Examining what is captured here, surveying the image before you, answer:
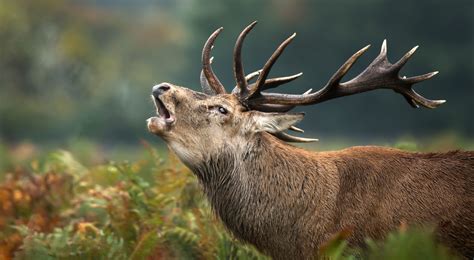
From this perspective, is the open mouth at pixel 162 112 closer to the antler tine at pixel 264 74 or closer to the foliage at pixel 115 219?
the antler tine at pixel 264 74

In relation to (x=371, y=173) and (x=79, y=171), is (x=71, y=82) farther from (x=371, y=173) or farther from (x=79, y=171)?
(x=371, y=173)

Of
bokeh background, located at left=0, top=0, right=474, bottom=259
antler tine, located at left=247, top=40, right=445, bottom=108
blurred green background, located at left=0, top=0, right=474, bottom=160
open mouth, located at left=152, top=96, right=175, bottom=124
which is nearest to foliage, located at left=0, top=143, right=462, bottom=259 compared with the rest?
open mouth, located at left=152, top=96, right=175, bottom=124

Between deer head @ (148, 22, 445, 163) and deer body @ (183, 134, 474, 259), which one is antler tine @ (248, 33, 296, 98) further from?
deer body @ (183, 134, 474, 259)

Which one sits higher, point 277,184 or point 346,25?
point 346,25

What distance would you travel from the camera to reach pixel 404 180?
6.55m

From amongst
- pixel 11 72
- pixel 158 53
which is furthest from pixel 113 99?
pixel 158 53

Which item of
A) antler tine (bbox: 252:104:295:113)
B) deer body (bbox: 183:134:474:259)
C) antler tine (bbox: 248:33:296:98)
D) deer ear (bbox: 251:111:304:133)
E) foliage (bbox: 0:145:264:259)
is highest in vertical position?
antler tine (bbox: 248:33:296:98)

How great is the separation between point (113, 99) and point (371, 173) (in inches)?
1557

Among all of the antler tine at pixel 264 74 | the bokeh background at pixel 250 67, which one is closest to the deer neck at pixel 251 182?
the antler tine at pixel 264 74

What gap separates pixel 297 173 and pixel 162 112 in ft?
3.86

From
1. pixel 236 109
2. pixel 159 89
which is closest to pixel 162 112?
pixel 159 89

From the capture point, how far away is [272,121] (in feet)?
22.9

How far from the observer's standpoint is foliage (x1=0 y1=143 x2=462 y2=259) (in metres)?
7.14

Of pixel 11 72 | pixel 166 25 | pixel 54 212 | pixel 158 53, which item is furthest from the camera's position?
pixel 166 25
